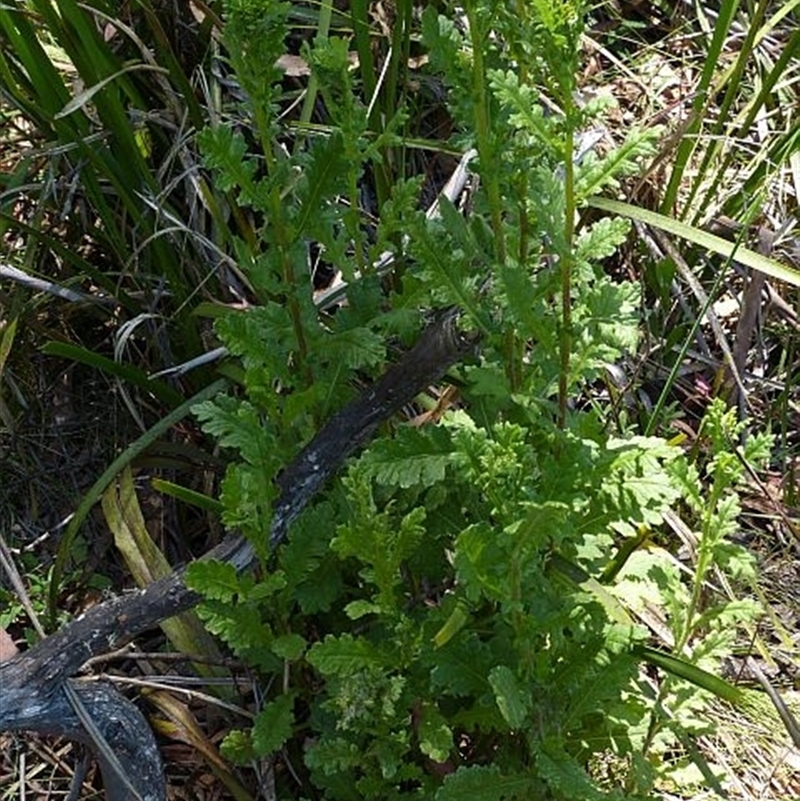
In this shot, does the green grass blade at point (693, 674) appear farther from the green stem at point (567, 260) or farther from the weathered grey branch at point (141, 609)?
the weathered grey branch at point (141, 609)

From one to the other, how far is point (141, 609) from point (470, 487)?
454 millimetres

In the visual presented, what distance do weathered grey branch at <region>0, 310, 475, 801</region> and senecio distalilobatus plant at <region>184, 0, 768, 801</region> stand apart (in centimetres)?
4

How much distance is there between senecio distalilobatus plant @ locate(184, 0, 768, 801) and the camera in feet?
4.43

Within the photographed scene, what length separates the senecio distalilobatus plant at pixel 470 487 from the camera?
1.35m

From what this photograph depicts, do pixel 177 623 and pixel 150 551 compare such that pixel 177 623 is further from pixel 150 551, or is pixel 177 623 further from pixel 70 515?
pixel 70 515

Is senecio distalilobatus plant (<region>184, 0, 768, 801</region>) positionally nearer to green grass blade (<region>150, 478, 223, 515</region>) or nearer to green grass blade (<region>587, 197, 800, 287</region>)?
green grass blade (<region>150, 478, 223, 515</region>)

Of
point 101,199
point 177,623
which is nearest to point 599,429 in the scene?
point 177,623

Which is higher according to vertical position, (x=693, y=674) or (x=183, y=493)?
(x=183, y=493)

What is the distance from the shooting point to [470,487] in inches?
60.3

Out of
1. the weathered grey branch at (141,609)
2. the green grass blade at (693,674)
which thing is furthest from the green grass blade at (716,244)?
the green grass blade at (693,674)

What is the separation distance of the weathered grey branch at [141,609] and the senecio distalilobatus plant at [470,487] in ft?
0.12

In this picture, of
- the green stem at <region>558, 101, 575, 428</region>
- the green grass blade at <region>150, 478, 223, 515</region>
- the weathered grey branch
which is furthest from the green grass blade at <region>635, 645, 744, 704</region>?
the green grass blade at <region>150, 478, 223, 515</region>

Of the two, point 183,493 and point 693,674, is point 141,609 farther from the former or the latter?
point 693,674

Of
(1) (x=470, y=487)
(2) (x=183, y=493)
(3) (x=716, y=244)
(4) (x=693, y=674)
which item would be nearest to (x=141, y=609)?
(2) (x=183, y=493)
